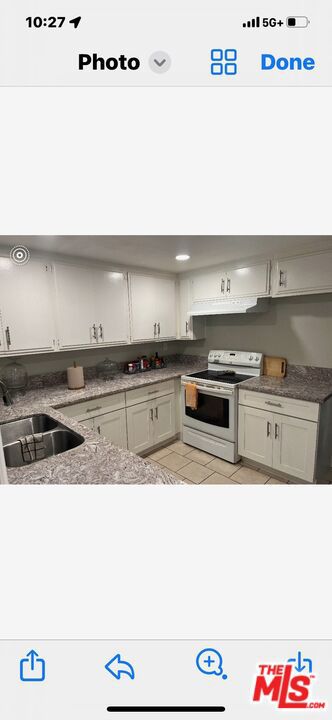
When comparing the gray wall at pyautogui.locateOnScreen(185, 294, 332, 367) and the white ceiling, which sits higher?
the white ceiling

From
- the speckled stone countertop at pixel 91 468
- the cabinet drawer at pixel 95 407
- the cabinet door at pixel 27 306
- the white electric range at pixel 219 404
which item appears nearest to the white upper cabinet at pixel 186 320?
the white electric range at pixel 219 404

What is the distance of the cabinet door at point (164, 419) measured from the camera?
2680 millimetres

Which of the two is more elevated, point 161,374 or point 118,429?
point 161,374

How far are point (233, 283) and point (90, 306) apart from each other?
55.8 inches

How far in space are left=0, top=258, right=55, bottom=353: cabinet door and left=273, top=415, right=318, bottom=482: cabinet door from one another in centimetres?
203

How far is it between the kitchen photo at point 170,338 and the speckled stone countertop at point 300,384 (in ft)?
0.05

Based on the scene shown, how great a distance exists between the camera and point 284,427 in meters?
2.08

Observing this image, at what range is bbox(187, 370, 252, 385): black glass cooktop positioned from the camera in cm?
251
